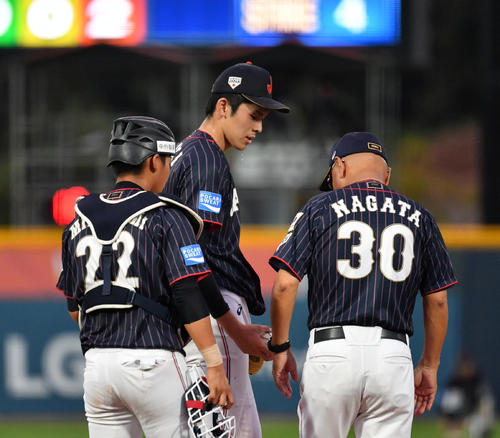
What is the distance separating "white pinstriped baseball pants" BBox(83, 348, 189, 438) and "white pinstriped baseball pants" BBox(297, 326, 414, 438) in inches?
23.2

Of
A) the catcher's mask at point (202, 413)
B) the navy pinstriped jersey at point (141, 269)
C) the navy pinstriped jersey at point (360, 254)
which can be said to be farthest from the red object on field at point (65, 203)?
the catcher's mask at point (202, 413)

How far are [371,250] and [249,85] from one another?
93cm

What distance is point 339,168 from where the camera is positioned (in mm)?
3996

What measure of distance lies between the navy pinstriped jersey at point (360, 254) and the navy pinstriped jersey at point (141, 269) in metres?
0.52

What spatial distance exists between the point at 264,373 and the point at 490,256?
6.64 feet

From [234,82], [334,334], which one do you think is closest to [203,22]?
[234,82]

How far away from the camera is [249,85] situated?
416 centimetres

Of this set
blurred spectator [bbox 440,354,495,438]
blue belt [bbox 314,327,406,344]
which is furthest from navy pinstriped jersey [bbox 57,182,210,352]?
blurred spectator [bbox 440,354,495,438]

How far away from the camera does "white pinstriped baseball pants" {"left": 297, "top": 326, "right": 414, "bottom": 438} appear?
3676 mm

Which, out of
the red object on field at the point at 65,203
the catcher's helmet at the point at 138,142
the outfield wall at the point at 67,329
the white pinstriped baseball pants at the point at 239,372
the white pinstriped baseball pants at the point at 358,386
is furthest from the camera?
the red object on field at the point at 65,203

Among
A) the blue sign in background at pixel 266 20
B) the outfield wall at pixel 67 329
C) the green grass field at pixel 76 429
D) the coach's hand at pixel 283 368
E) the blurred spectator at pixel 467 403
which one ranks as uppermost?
the blue sign in background at pixel 266 20

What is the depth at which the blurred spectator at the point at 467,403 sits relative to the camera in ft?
23.7

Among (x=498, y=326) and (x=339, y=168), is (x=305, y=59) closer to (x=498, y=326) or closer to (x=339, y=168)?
(x=498, y=326)

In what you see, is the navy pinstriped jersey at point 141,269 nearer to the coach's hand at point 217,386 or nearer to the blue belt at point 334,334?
the coach's hand at point 217,386
